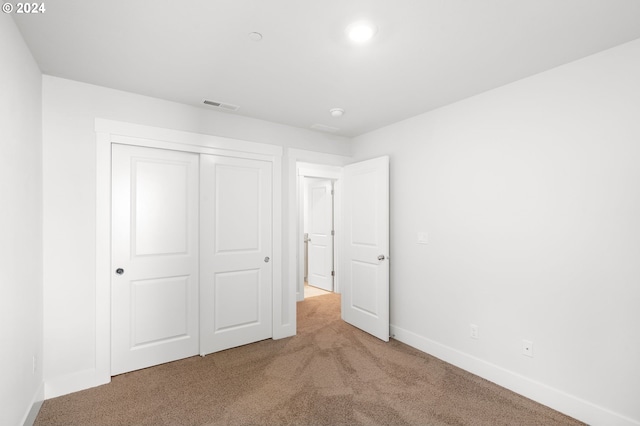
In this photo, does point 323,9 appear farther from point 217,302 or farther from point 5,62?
point 217,302

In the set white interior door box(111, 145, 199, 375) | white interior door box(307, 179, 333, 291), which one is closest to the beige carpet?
white interior door box(111, 145, 199, 375)

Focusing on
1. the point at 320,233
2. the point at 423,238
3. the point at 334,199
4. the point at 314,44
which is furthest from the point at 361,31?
the point at 320,233

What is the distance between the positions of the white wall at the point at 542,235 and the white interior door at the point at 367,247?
368mm

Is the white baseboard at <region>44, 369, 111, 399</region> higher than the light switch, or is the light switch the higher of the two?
the light switch

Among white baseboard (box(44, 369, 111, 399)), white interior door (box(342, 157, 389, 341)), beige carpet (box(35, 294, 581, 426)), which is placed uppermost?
white interior door (box(342, 157, 389, 341))

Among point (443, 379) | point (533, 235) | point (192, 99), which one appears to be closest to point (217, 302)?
point (192, 99)

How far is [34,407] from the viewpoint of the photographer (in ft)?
6.99

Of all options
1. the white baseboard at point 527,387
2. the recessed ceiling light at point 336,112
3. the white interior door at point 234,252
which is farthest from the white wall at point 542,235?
the white interior door at point 234,252

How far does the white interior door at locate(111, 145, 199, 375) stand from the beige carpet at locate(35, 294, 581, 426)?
223 millimetres

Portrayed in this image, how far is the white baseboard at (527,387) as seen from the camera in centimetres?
201

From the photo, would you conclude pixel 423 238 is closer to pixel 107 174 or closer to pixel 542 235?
pixel 542 235

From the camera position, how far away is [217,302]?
10.5 feet

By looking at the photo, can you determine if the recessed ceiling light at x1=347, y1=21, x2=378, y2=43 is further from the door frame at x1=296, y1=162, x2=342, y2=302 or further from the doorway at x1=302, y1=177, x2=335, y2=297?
the doorway at x1=302, y1=177, x2=335, y2=297

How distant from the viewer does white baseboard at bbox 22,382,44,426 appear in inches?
79.1
